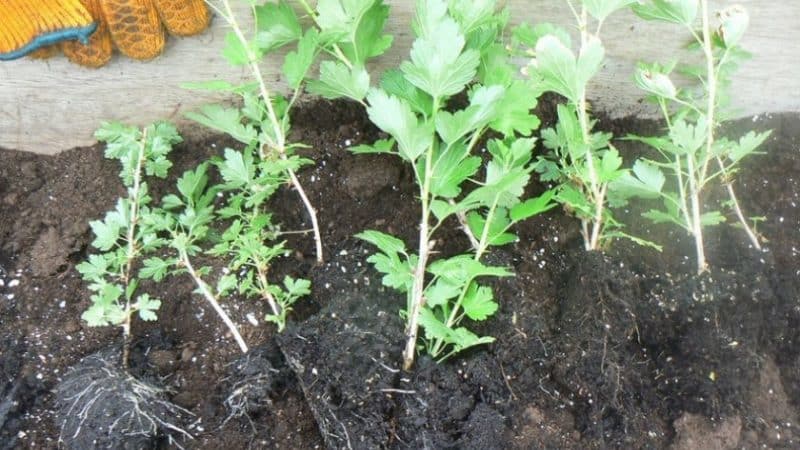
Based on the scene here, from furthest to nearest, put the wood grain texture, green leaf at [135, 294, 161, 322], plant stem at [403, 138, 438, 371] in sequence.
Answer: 1. the wood grain texture
2. green leaf at [135, 294, 161, 322]
3. plant stem at [403, 138, 438, 371]

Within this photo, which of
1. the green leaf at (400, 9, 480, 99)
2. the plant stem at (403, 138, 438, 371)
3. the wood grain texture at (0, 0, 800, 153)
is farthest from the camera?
the wood grain texture at (0, 0, 800, 153)

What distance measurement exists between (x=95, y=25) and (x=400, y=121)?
88cm

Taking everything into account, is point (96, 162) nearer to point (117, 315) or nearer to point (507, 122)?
point (117, 315)

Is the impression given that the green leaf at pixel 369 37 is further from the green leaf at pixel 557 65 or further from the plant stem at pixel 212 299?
the plant stem at pixel 212 299

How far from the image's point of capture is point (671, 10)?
1.67 meters

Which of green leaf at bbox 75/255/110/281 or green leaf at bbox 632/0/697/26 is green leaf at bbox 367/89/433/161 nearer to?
green leaf at bbox 632/0/697/26

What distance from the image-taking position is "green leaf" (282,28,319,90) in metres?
1.69

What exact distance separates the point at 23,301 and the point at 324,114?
89cm

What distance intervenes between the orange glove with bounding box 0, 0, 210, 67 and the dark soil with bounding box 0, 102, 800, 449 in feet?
1.19

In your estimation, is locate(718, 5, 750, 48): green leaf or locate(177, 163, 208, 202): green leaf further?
locate(177, 163, 208, 202): green leaf

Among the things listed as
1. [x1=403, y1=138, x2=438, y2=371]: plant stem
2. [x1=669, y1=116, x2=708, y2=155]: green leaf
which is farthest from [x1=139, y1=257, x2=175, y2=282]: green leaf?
[x1=669, y1=116, x2=708, y2=155]: green leaf

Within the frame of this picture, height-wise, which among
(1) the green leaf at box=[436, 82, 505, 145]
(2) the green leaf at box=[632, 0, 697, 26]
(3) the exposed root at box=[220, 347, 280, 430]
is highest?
(2) the green leaf at box=[632, 0, 697, 26]

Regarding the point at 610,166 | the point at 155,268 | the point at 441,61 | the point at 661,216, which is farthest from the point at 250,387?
the point at 661,216

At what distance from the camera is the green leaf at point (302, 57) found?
5.54 ft
